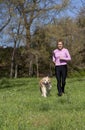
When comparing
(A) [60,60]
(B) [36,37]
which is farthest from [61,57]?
(B) [36,37]

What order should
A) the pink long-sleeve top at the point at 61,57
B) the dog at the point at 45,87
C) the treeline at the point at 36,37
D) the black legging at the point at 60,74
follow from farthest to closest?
the treeline at the point at 36,37
the black legging at the point at 60,74
the pink long-sleeve top at the point at 61,57
the dog at the point at 45,87

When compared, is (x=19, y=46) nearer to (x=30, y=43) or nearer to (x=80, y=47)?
(x=30, y=43)

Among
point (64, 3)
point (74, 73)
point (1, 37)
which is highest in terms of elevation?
point (64, 3)

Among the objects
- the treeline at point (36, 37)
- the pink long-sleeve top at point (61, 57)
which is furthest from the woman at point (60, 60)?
the treeline at point (36, 37)

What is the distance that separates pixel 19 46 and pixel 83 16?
11.1 metres

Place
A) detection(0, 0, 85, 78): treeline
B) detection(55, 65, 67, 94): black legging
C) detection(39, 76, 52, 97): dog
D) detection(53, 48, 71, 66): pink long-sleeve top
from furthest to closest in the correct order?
detection(0, 0, 85, 78): treeline, detection(55, 65, 67, 94): black legging, detection(53, 48, 71, 66): pink long-sleeve top, detection(39, 76, 52, 97): dog

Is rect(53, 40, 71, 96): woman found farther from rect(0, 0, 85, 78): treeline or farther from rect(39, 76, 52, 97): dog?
rect(0, 0, 85, 78): treeline

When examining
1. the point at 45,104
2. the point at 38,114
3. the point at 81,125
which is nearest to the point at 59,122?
the point at 81,125

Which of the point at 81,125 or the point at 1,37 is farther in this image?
the point at 1,37

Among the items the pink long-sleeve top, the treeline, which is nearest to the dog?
the pink long-sleeve top

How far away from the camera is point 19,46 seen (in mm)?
40938

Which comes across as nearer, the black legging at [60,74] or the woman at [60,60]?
the woman at [60,60]

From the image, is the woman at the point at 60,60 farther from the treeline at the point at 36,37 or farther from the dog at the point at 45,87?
the treeline at the point at 36,37

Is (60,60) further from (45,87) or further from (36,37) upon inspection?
(36,37)
